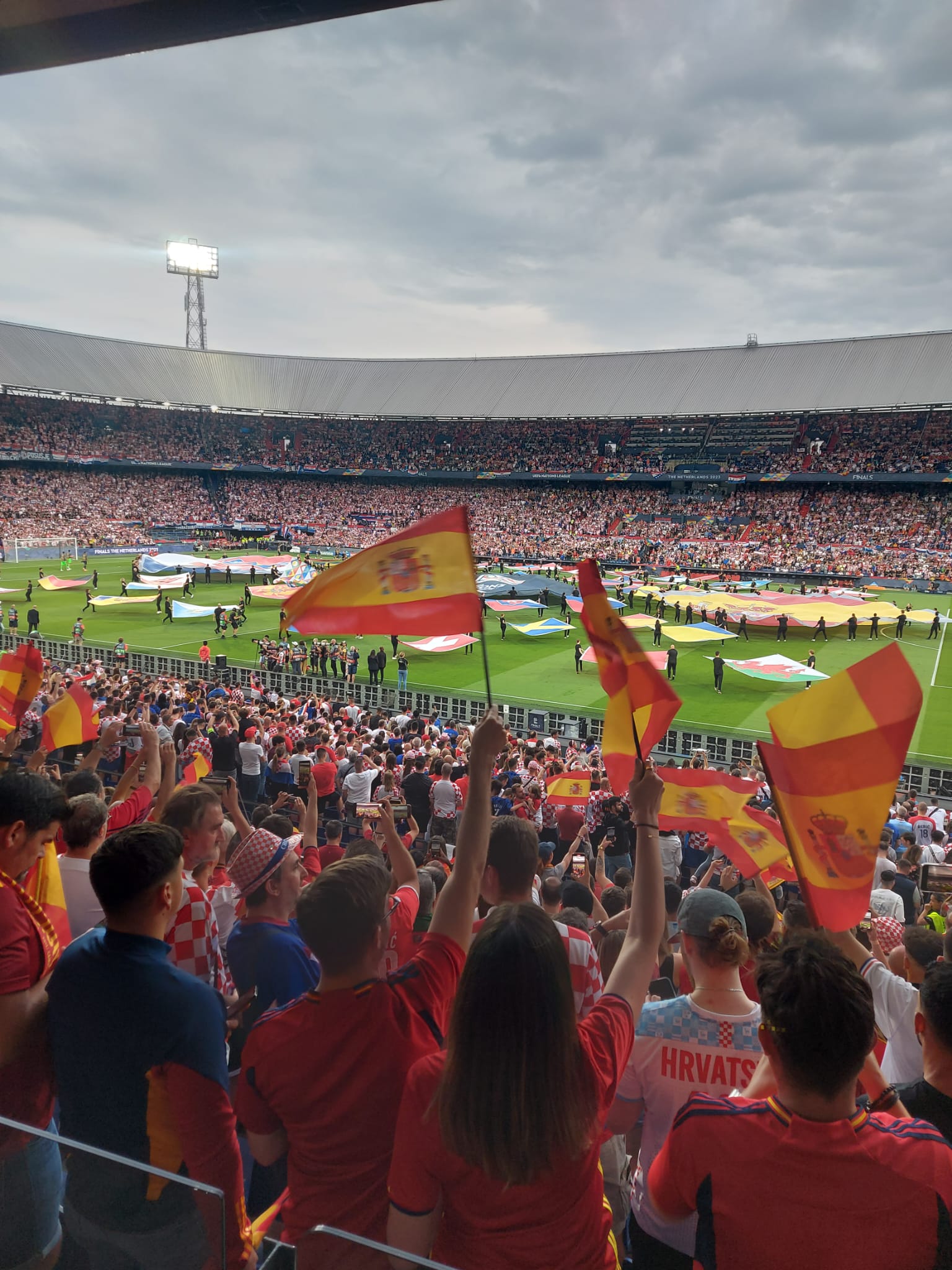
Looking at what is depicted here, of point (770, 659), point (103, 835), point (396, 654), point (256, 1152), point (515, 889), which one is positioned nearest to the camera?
point (256, 1152)

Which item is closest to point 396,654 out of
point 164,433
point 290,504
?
point 290,504

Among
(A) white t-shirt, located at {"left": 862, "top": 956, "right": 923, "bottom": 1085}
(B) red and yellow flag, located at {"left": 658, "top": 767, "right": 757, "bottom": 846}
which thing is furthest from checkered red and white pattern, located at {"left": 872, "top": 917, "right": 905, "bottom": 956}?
(A) white t-shirt, located at {"left": 862, "top": 956, "right": 923, "bottom": 1085}

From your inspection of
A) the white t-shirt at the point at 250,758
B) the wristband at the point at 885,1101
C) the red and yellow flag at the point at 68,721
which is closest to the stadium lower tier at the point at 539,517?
the white t-shirt at the point at 250,758

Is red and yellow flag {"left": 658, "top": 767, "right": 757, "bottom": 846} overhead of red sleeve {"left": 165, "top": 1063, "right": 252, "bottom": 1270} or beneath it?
beneath

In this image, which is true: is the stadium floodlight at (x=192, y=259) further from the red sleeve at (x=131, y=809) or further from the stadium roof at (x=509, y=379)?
the red sleeve at (x=131, y=809)

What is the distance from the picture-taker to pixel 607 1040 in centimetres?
233

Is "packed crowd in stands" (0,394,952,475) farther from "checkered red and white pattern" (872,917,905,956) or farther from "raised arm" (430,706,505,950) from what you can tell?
Answer: "raised arm" (430,706,505,950)

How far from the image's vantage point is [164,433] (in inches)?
3312

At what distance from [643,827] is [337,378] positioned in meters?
94.5

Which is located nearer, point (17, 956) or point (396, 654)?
point (17, 956)

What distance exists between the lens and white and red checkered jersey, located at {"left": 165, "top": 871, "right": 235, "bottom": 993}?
3.73 metres

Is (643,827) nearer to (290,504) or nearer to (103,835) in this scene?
(103,835)

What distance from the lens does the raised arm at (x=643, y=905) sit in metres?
2.59

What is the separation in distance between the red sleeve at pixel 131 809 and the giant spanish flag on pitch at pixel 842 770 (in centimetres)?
459
